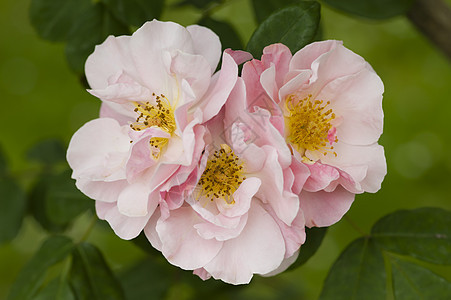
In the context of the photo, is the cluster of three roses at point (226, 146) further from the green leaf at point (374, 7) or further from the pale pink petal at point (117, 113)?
the green leaf at point (374, 7)

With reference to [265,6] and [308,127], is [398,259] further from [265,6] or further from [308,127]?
[265,6]

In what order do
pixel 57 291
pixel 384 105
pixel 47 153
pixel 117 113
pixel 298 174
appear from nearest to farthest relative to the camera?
pixel 298 174 < pixel 117 113 < pixel 57 291 < pixel 47 153 < pixel 384 105

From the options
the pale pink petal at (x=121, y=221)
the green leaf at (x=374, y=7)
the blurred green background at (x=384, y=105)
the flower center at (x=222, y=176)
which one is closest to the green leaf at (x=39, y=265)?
the pale pink petal at (x=121, y=221)

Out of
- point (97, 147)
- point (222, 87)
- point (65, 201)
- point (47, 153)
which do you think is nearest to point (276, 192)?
point (222, 87)

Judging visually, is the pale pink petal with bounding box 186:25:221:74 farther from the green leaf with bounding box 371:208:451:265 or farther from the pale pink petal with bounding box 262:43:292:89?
the green leaf with bounding box 371:208:451:265

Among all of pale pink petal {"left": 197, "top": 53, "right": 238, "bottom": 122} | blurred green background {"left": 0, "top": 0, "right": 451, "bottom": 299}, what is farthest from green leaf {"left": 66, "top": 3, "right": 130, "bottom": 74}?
blurred green background {"left": 0, "top": 0, "right": 451, "bottom": 299}

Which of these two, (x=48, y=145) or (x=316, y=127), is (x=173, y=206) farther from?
(x=48, y=145)
